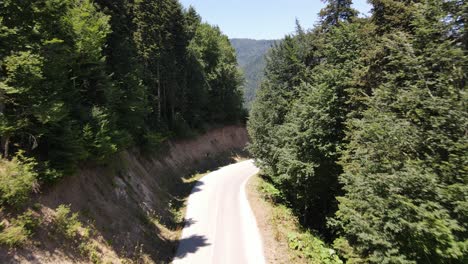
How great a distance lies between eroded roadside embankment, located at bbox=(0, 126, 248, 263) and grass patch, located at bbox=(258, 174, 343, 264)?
22.7 ft

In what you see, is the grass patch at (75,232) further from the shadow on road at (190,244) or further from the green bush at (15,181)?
the shadow on road at (190,244)

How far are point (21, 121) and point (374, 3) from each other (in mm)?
18440

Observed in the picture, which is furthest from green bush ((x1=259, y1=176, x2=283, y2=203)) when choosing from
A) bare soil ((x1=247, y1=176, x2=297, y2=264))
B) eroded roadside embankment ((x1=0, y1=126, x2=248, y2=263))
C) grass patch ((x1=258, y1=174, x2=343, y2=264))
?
eroded roadside embankment ((x1=0, y1=126, x2=248, y2=263))

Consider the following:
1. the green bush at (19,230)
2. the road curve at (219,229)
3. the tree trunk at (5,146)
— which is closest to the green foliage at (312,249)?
the road curve at (219,229)

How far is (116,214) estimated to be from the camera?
1695 cm

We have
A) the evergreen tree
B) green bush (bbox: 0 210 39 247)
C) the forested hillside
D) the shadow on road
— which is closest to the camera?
the evergreen tree

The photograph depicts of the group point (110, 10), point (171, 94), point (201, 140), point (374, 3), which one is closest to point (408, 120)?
point (374, 3)

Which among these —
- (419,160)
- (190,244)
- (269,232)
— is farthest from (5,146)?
(419,160)

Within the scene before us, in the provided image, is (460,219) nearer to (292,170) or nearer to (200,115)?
(292,170)

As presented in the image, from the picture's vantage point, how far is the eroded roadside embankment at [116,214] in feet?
38.7

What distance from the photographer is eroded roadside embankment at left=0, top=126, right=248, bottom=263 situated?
11789 mm

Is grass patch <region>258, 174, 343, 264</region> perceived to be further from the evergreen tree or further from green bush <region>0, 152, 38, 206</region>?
green bush <region>0, 152, 38, 206</region>

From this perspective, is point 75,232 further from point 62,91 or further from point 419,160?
point 419,160

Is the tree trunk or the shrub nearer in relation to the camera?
the tree trunk
